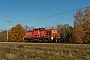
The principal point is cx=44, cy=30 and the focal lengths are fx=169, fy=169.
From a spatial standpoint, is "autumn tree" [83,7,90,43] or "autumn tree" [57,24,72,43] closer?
"autumn tree" [83,7,90,43]

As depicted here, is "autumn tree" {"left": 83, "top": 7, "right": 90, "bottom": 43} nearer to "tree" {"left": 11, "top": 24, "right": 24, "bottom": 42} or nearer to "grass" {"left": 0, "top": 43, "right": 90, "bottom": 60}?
"tree" {"left": 11, "top": 24, "right": 24, "bottom": 42}

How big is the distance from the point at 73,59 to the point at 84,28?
155 ft

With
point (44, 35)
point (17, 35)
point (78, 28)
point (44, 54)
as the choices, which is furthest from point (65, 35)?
point (44, 54)

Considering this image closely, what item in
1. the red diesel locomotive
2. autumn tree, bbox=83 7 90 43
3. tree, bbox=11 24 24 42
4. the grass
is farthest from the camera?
tree, bbox=11 24 24 42

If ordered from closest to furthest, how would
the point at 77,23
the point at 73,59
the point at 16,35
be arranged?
the point at 73,59 → the point at 77,23 → the point at 16,35

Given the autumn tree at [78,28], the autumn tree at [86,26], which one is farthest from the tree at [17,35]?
the autumn tree at [86,26]

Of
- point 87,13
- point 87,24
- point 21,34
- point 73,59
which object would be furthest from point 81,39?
point 73,59

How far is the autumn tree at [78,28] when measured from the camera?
56.6m

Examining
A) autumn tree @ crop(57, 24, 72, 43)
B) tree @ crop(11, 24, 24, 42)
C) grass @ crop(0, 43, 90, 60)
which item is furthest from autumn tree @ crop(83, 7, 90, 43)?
grass @ crop(0, 43, 90, 60)

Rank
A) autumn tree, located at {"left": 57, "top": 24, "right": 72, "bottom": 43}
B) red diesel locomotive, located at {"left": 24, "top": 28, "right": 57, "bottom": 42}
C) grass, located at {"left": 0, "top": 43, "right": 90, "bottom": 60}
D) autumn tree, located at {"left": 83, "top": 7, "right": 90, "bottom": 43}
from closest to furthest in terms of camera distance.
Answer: grass, located at {"left": 0, "top": 43, "right": 90, "bottom": 60} → red diesel locomotive, located at {"left": 24, "top": 28, "right": 57, "bottom": 42} → autumn tree, located at {"left": 83, "top": 7, "right": 90, "bottom": 43} → autumn tree, located at {"left": 57, "top": 24, "right": 72, "bottom": 43}

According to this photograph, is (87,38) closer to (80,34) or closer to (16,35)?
(80,34)

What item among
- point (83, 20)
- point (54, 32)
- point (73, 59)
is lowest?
point (73, 59)

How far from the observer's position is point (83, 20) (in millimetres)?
60812

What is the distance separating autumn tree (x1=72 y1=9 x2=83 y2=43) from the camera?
5656 cm
